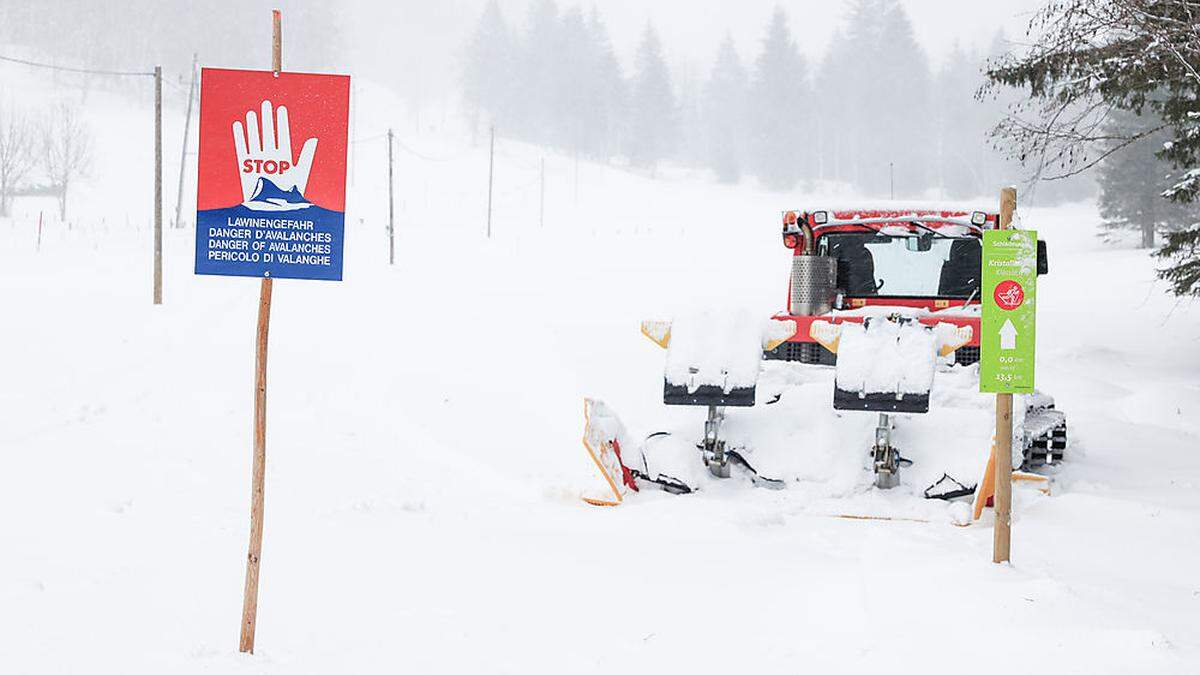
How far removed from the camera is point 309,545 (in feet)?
21.6

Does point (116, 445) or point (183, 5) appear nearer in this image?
point (116, 445)

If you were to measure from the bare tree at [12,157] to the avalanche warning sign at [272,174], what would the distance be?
4719 centimetres

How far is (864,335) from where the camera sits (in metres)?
7.56

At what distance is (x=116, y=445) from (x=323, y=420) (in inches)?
87.4

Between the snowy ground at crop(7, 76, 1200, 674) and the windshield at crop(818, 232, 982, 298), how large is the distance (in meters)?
1.40

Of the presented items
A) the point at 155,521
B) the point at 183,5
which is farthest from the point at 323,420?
the point at 183,5

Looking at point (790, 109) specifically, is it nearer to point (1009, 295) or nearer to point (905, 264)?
point (905, 264)

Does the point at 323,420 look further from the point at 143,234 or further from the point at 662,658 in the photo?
the point at 143,234

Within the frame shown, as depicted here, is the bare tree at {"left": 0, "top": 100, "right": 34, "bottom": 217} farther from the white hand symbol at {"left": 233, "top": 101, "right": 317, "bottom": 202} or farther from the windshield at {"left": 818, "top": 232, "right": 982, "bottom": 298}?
the white hand symbol at {"left": 233, "top": 101, "right": 317, "bottom": 202}

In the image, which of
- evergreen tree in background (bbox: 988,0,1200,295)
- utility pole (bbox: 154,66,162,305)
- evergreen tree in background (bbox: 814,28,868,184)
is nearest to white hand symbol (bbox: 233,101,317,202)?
evergreen tree in background (bbox: 988,0,1200,295)

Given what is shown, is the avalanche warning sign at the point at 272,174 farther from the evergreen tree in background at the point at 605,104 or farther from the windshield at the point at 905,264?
the evergreen tree in background at the point at 605,104

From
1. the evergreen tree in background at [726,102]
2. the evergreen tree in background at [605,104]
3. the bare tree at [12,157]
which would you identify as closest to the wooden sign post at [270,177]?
the bare tree at [12,157]

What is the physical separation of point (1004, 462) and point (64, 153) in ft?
194

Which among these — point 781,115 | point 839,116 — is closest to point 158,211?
point 781,115
